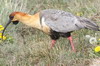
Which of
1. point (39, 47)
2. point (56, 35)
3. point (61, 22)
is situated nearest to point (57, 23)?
point (61, 22)

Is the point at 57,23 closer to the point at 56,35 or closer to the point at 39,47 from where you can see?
the point at 56,35

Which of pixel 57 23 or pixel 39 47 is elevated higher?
pixel 57 23

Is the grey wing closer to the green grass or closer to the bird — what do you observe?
the bird

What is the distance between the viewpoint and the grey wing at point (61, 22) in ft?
17.5

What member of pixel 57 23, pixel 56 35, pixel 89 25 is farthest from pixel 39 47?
pixel 89 25

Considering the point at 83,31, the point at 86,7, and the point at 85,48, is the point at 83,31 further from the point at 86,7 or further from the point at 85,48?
the point at 86,7

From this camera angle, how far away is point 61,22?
5371 millimetres

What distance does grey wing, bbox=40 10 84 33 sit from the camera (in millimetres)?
5324

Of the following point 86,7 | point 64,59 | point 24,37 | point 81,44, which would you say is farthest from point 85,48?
point 86,7

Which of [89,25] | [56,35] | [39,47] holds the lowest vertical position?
[39,47]

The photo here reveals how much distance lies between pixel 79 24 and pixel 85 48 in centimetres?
44

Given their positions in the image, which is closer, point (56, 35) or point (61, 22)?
point (61, 22)

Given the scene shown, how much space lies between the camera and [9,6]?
23.5 ft

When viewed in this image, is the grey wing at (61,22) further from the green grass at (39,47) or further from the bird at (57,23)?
the green grass at (39,47)
